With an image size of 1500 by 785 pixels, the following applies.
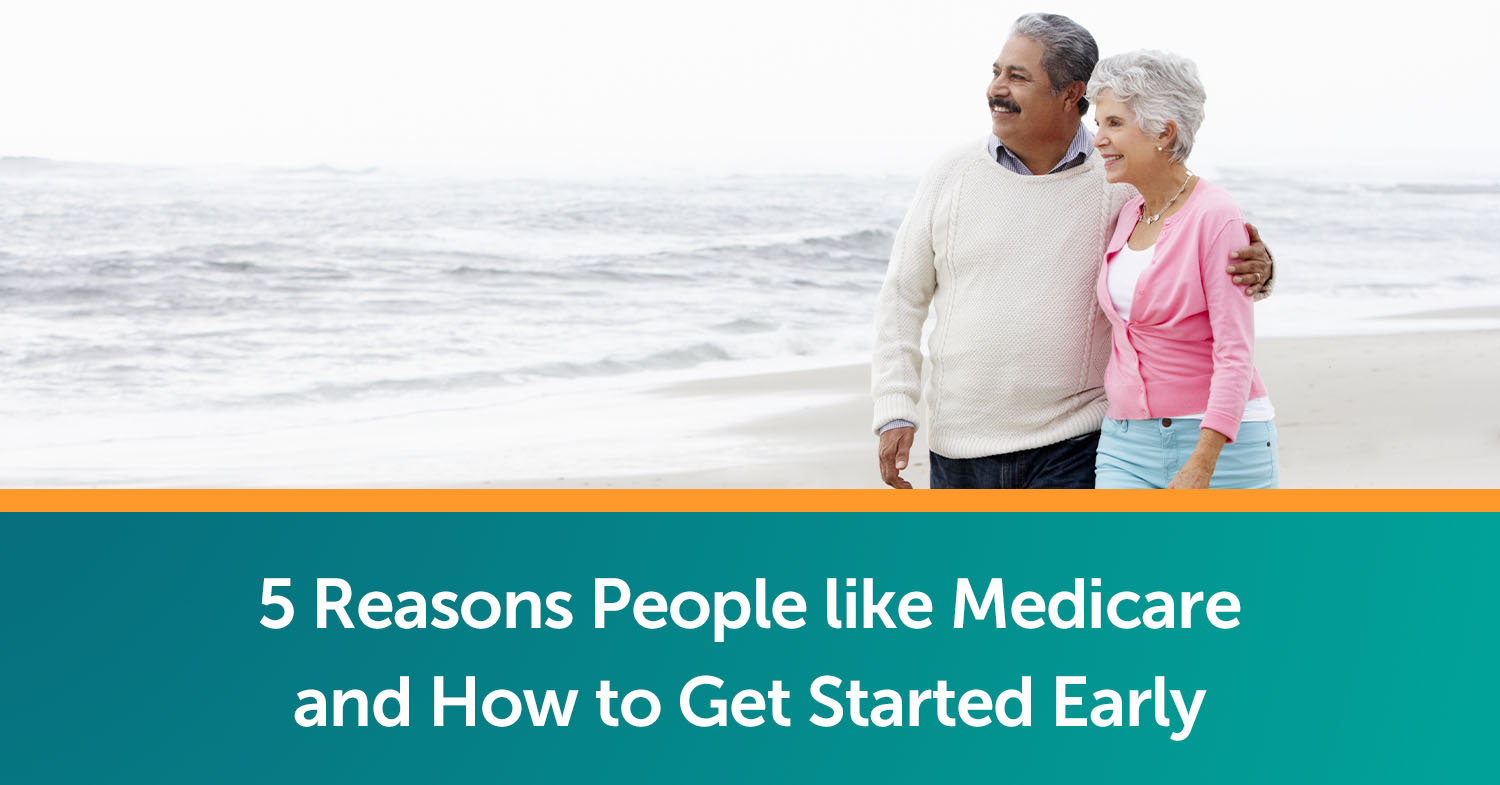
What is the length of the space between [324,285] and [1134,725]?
18190 millimetres

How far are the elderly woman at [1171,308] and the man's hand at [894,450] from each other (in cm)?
37

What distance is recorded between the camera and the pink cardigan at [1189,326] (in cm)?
248

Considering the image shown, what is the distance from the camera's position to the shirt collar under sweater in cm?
281

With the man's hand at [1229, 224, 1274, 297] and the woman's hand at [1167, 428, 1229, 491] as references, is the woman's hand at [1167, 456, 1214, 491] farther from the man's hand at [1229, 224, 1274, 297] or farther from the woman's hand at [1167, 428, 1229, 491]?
the man's hand at [1229, 224, 1274, 297]

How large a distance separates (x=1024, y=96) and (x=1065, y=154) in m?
0.16

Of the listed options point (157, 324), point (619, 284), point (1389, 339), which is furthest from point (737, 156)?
point (1389, 339)

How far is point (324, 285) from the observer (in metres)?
19.4

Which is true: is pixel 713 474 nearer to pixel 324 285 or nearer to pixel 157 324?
pixel 157 324

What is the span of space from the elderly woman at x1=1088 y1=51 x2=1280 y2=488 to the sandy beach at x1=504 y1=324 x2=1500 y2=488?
15.1 feet

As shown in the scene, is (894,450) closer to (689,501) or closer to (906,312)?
(906,312)

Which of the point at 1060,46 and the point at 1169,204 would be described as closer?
the point at 1169,204

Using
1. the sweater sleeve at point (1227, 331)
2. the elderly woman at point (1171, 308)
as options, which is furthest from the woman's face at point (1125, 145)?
the sweater sleeve at point (1227, 331)

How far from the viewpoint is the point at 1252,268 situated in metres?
2.46

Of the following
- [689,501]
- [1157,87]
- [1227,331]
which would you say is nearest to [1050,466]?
[1227,331]
